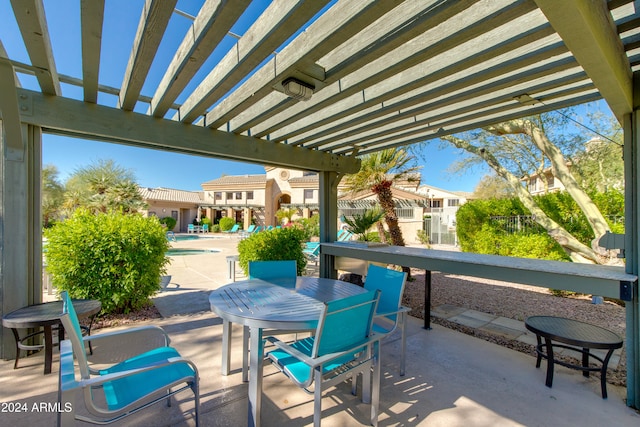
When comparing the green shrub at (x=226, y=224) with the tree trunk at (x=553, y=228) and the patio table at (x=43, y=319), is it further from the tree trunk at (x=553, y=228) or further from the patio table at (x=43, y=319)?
the patio table at (x=43, y=319)

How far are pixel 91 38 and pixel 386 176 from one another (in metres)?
6.53

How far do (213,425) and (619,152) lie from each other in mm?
14282

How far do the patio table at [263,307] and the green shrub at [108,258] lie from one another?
2284 millimetres

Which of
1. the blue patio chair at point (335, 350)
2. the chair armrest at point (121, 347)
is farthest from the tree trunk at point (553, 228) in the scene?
the chair armrest at point (121, 347)

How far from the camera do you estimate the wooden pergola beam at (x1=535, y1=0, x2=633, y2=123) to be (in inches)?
56.7

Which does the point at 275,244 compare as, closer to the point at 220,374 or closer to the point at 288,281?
the point at 288,281

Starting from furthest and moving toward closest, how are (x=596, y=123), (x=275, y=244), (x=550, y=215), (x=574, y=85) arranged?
(x=596, y=123), (x=550, y=215), (x=275, y=244), (x=574, y=85)

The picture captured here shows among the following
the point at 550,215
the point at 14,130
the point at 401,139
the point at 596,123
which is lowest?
the point at 550,215

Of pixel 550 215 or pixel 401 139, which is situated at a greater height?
pixel 401 139

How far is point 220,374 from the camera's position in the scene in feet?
9.61

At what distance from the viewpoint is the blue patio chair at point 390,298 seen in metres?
2.92

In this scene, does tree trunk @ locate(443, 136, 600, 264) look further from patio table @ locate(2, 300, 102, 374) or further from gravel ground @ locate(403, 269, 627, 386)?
patio table @ locate(2, 300, 102, 374)

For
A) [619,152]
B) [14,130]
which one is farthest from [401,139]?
[619,152]

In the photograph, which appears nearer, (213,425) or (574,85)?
(213,425)
